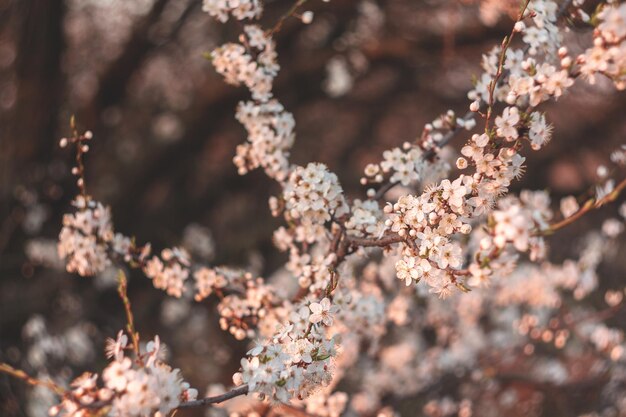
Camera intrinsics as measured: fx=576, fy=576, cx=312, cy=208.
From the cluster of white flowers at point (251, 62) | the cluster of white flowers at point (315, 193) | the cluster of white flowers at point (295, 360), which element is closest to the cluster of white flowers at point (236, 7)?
the cluster of white flowers at point (251, 62)

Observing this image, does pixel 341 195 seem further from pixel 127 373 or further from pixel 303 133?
pixel 303 133

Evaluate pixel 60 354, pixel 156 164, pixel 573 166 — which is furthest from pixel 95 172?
pixel 573 166

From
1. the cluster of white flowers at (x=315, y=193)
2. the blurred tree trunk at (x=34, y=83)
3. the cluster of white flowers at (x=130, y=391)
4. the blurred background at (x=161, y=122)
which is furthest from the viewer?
the blurred background at (x=161, y=122)

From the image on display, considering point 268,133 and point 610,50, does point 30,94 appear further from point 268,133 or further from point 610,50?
point 610,50

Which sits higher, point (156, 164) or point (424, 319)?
point (156, 164)

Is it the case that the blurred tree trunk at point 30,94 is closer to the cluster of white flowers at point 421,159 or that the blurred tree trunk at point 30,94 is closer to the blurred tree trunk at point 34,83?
the blurred tree trunk at point 34,83

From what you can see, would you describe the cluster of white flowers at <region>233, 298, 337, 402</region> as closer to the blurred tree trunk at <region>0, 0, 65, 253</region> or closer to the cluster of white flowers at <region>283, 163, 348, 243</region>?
the cluster of white flowers at <region>283, 163, 348, 243</region>

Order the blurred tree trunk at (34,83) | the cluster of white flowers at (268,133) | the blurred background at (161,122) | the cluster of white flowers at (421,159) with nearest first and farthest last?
1. the cluster of white flowers at (421,159)
2. the cluster of white flowers at (268,133)
3. the blurred tree trunk at (34,83)
4. the blurred background at (161,122)

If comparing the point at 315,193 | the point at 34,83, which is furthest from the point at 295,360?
the point at 34,83
